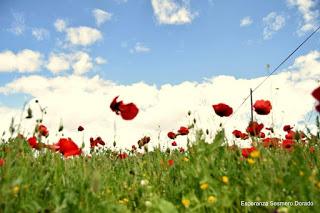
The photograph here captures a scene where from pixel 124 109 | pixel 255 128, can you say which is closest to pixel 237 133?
pixel 255 128

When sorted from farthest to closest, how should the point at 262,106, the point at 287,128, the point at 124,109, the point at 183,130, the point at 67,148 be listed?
the point at 183,130 < the point at 287,128 < the point at 262,106 < the point at 67,148 < the point at 124,109

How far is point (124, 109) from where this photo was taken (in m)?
3.25

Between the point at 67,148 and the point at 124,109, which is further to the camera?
the point at 67,148

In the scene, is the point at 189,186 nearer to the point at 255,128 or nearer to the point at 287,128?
the point at 255,128

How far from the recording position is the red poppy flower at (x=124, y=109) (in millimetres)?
3207

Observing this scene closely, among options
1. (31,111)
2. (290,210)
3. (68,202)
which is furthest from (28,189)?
(290,210)

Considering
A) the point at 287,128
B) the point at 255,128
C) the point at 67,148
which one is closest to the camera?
the point at 67,148

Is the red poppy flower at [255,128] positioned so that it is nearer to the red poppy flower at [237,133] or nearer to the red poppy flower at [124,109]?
the red poppy flower at [237,133]

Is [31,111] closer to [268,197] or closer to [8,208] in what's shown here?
[8,208]

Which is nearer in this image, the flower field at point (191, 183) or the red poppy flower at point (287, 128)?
the flower field at point (191, 183)

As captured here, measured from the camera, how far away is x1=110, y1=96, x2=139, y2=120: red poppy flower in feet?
10.5

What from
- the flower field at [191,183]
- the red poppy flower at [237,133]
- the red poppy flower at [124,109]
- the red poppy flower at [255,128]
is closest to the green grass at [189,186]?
the flower field at [191,183]

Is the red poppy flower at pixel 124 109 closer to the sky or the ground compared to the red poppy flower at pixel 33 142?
closer to the sky

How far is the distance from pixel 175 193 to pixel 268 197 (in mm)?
942
